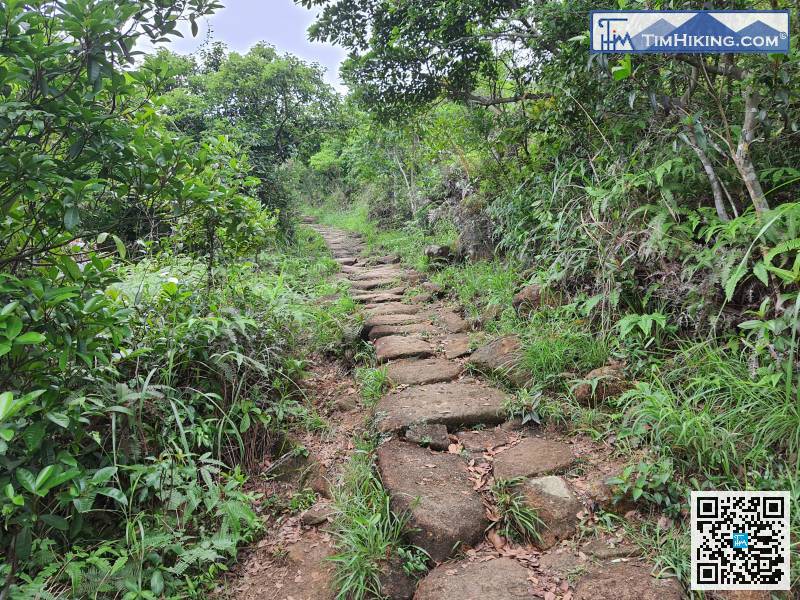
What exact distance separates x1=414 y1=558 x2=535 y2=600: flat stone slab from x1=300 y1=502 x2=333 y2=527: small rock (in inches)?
28.2

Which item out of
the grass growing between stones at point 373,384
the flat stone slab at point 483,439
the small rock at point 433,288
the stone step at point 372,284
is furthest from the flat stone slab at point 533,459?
the stone step at point 372,284

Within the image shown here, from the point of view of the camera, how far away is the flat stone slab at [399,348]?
13.7 feet

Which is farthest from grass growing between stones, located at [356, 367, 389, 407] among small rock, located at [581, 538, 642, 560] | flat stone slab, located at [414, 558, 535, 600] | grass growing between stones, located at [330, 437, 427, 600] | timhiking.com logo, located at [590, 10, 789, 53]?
timhiking.com logo, located at [590, 10, 789, 53]

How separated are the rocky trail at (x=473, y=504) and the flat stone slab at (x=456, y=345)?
256 mm

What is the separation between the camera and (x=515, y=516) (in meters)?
2.26

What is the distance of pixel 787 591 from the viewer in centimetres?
167

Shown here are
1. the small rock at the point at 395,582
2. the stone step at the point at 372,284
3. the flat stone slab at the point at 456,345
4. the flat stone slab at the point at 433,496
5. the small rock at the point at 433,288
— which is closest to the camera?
the small rock at the point at 395,582

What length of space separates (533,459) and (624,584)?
824 millimetres

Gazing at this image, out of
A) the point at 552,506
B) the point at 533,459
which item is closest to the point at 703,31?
the point at 533,459

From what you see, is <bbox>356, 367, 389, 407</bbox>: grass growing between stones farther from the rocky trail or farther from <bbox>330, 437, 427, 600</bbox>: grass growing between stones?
<bbox>330, 437, 427, 600</bbox>: grass growing between stones

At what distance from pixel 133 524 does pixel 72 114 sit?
1.77m

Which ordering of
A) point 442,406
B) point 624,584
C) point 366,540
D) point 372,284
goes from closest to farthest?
point 624,584 < point 366,540 < point 442,406 < point 372,284

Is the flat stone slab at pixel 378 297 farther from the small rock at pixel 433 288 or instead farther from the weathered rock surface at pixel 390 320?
the weathered rock surface at pixel 390 320

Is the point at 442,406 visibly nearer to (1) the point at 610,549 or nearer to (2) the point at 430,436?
(2) the point at 430,436
